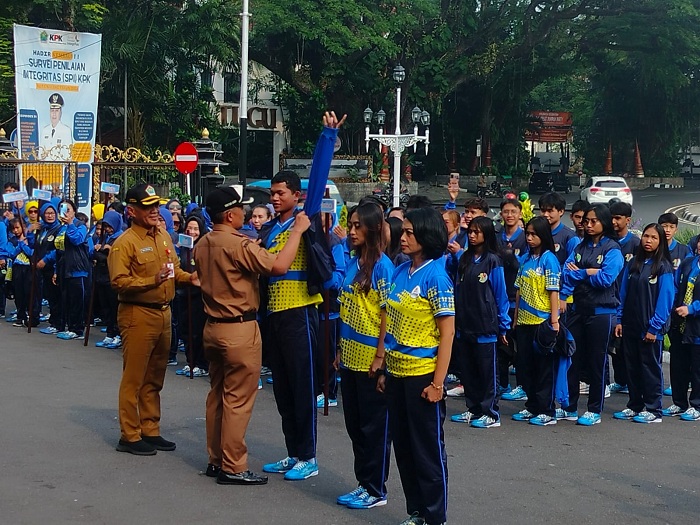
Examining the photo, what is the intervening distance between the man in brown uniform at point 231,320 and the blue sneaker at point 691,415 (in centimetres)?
415

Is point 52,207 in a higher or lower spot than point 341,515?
higher

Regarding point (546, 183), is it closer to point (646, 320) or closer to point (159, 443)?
point (646, 320)

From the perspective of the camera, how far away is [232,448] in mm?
6367

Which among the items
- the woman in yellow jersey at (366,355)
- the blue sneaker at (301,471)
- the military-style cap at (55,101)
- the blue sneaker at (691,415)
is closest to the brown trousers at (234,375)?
the blue sneaker at (301,471)

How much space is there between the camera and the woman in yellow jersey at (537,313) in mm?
8398

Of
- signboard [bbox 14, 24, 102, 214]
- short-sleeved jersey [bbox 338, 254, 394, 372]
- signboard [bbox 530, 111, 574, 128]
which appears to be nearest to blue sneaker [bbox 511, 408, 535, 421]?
short-sleeved jersey [bbox 338, 254, 394, 372]

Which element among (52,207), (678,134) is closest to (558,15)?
(678,134)

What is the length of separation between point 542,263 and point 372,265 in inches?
100

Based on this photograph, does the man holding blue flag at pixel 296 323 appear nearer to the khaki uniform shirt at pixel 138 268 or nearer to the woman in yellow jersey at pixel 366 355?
the woman in yellow jersey at pixel 366 355

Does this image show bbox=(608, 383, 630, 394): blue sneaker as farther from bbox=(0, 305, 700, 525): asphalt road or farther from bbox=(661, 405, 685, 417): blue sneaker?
bbox=(661, 405, 685, 417): blue sneaker

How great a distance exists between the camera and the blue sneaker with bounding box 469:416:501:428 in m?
8.41

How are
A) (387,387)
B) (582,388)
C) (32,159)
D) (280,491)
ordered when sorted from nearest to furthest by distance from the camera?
(387,387) → (280,491) → (582,388) → (32,159)

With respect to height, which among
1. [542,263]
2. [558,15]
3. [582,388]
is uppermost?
[558,15]

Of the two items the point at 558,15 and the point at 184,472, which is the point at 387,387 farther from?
the point at 558,15
